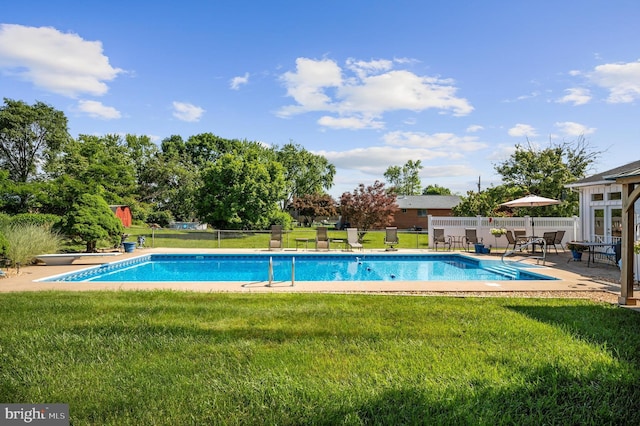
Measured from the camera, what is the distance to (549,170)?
2545 cm

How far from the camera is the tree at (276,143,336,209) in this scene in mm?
51531

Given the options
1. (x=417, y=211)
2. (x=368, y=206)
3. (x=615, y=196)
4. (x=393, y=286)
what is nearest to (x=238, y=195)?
(x=368, y=206)

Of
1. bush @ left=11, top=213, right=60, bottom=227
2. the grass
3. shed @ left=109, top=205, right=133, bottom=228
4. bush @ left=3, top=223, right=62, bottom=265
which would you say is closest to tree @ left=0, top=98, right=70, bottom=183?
shed @ left=109, top=205, right=133, bottom=228

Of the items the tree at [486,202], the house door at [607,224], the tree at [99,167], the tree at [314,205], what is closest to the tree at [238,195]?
the tree at [99,167]

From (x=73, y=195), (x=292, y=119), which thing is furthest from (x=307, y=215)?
(x=73, y=195)

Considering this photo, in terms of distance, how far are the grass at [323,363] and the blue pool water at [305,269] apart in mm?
5245

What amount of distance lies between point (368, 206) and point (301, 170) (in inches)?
1076

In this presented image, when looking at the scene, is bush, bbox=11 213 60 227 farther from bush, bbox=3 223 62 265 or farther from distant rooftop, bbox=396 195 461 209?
distant rooftop, bbox=396 195 461 209

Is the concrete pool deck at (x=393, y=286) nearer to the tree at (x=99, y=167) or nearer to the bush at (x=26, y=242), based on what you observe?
the bush at (x=26, y=242)

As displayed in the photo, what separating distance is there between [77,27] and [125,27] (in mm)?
1395

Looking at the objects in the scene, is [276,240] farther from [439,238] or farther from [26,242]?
[26,242]

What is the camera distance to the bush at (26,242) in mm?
11148

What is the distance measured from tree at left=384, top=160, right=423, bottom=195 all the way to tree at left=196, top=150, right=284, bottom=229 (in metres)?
47.0

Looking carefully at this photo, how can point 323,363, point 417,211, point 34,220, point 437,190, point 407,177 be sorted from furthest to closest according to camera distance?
point 407,177 < point 437,190 < point 417,211 < point 34,220 < point 323,363
